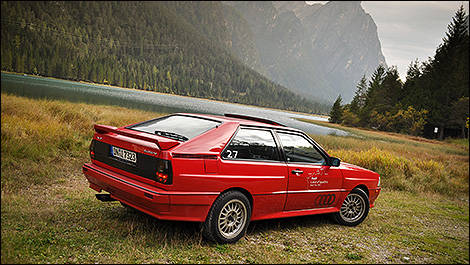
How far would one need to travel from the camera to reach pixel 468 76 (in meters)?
33.9

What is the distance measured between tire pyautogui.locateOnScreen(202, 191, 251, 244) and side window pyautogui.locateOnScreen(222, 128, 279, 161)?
0.51 m

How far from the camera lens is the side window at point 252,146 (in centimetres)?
430

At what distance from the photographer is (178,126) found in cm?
457

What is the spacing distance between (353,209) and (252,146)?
2.59m

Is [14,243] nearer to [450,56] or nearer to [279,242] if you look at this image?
[279,242]

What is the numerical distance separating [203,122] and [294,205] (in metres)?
1.78

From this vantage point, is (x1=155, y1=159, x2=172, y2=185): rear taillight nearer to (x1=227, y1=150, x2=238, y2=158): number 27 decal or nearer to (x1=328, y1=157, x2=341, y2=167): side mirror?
(x1=227, y1=150, x2=238, y2=158): number 27 decal

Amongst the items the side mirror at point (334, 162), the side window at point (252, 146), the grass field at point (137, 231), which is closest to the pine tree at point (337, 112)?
the grass field at point (137, 231)

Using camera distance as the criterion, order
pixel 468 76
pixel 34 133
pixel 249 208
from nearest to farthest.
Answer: pixel 249 208, pixel 34 133, pixel 468 76

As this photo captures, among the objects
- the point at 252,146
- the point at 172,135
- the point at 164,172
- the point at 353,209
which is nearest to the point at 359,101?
the point at 353,209

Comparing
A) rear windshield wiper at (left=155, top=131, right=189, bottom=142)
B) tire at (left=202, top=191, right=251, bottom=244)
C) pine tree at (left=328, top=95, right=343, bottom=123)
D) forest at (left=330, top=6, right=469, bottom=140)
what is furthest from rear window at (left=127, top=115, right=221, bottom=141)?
pine tree at (left=328, top=95, right=343, bottom=123)

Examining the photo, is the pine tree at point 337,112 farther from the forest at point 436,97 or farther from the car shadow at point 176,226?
the car shadow at point 176,226

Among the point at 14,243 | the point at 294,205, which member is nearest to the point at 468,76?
the point at 294,205

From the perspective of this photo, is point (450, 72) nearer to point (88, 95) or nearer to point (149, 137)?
point (88, 95)
